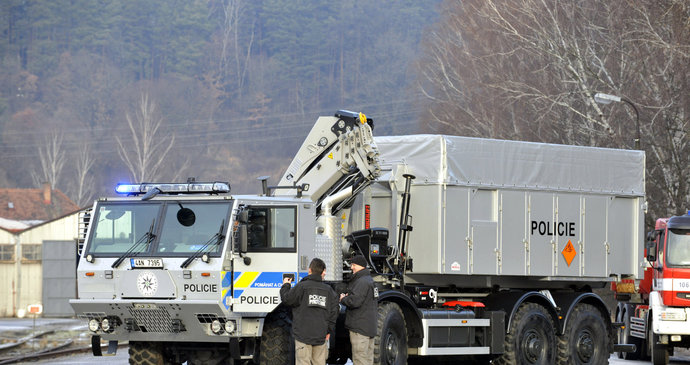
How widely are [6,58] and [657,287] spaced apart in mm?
123578

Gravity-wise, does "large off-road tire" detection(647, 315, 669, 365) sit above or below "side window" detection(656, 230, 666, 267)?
below

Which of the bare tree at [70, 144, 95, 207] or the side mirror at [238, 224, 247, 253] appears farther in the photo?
the bare tree at [70, 144, 95, 207]

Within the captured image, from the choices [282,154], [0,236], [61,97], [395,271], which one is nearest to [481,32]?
[0,236]

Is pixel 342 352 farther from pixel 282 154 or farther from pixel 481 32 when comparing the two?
pixel 282 154

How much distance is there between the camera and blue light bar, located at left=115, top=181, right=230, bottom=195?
600 inches

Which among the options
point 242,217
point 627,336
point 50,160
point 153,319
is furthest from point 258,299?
point 50,160

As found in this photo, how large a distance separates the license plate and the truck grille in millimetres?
529

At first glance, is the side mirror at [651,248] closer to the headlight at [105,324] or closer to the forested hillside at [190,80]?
the headlight at [105,324]

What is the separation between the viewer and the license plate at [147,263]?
48.9 ft

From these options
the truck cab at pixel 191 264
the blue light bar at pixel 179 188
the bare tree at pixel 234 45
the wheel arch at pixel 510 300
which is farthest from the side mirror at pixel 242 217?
the bare tree at pixel 234 45

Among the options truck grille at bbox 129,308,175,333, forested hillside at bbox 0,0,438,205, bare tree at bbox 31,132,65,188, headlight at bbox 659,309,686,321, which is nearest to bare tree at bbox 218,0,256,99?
forested hillside at bbox 0,0,438,205

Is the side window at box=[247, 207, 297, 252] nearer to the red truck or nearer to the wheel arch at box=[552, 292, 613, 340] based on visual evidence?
the wheel arch at box=[552, 292, 613, 340]

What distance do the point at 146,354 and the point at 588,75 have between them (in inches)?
1225

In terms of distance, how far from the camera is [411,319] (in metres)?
17.0
